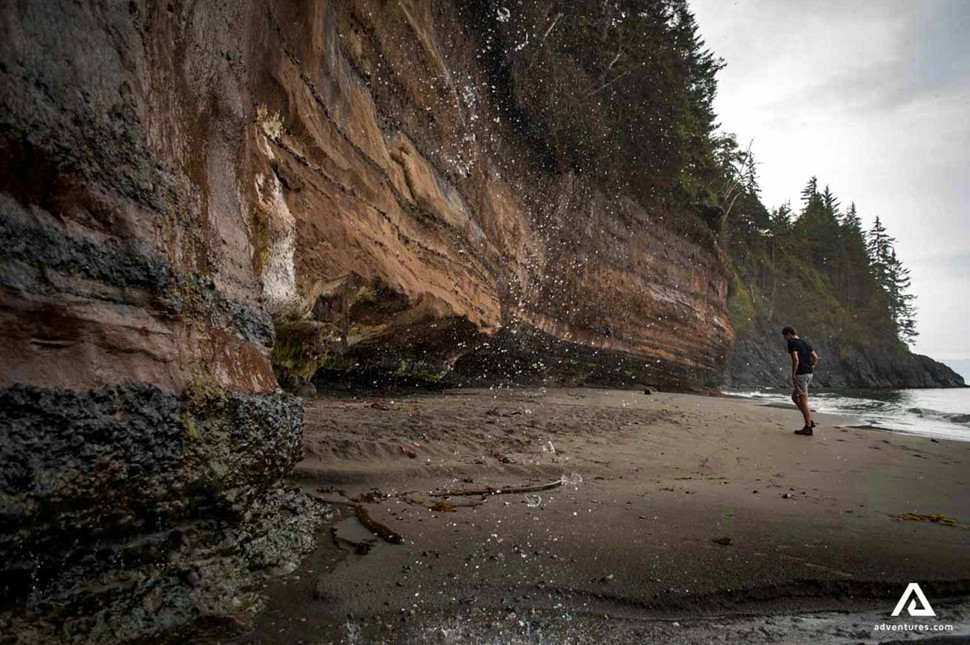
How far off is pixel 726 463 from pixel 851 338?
46969 millimetres

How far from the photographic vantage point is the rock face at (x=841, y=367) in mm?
33312

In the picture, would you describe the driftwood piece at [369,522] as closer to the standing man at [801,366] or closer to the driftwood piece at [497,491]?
the driftwood piece at [497,491]

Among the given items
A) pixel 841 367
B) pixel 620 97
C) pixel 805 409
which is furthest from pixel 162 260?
pixel 841 367

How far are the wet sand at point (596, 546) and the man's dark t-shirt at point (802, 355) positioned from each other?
10.7ft

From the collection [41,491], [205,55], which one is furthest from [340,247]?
[41,491]

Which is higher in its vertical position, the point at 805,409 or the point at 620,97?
the point at 620,97

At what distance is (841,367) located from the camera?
40.2 metres

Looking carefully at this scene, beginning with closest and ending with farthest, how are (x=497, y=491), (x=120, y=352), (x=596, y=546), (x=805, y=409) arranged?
(x=120, y=352), (x=596, y=546), (x=497, y=491), (x=805, y=409)

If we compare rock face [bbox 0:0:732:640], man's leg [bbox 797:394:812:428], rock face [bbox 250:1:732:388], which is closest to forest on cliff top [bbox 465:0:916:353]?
rock face [bbox 250:1:732:388]

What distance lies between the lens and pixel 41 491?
1.48 meters

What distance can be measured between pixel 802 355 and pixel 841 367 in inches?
1560

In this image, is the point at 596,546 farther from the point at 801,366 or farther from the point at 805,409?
the point at 801,366

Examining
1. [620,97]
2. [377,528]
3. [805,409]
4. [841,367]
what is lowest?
[377,528]

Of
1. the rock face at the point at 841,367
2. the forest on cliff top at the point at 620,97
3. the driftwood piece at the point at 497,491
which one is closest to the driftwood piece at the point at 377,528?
the driftwood piece at the point at 497,491
